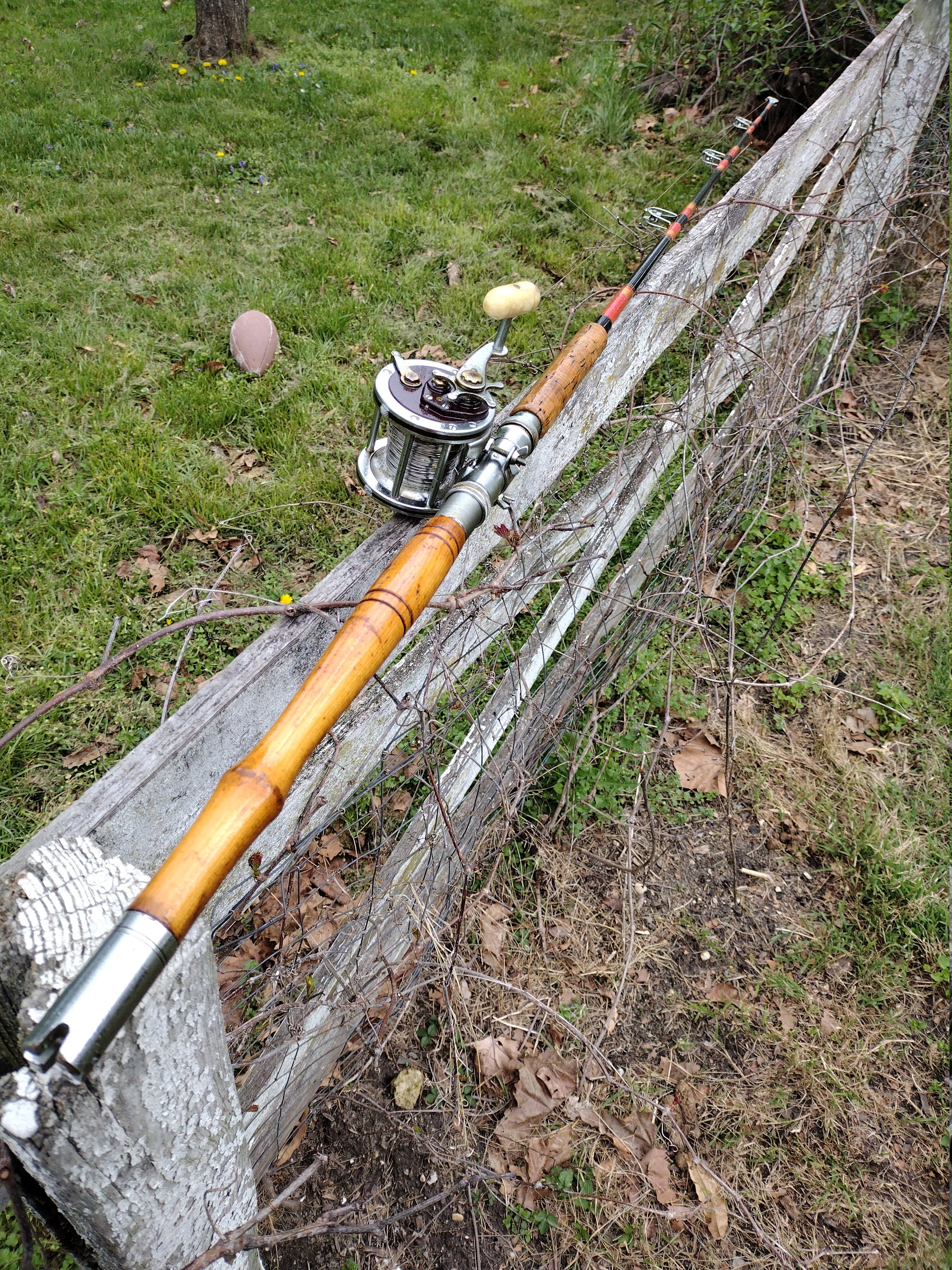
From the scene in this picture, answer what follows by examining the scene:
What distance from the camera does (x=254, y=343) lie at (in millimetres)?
4035

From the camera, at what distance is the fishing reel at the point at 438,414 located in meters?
1.68

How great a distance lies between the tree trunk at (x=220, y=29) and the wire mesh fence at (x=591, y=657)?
4696 mm

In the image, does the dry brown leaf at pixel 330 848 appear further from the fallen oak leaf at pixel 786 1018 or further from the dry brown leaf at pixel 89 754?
the fallen oak leaf at pixel 786 1018

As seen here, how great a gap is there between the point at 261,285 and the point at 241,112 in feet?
8.19

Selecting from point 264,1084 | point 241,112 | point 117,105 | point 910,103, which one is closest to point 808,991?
point 264,1084

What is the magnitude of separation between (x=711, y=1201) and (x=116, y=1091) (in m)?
1.93

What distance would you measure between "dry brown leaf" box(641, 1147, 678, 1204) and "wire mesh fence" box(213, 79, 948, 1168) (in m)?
0.76

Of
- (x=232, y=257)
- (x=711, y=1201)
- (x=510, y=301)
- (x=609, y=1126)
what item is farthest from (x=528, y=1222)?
(x=232, y=257)

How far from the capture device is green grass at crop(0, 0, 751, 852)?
3211mm

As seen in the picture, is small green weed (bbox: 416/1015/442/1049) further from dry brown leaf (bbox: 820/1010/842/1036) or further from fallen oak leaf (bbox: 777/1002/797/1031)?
dry brown leaf (bbox: 820/1010/842/1036)

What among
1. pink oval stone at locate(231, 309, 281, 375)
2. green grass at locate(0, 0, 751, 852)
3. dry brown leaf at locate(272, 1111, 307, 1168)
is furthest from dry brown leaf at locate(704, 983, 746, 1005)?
pink oval stone at locate(231, 309, 281, 375)

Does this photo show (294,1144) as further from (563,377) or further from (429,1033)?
(563,377)

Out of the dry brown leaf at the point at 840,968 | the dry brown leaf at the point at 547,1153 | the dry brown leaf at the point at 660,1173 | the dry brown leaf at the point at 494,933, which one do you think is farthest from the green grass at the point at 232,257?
the dry brown leaf at the point at 840,968

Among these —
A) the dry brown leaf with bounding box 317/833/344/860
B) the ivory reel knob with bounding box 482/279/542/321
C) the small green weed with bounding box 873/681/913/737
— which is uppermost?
the ivory reel knob with bounding box 482/279/542/321
